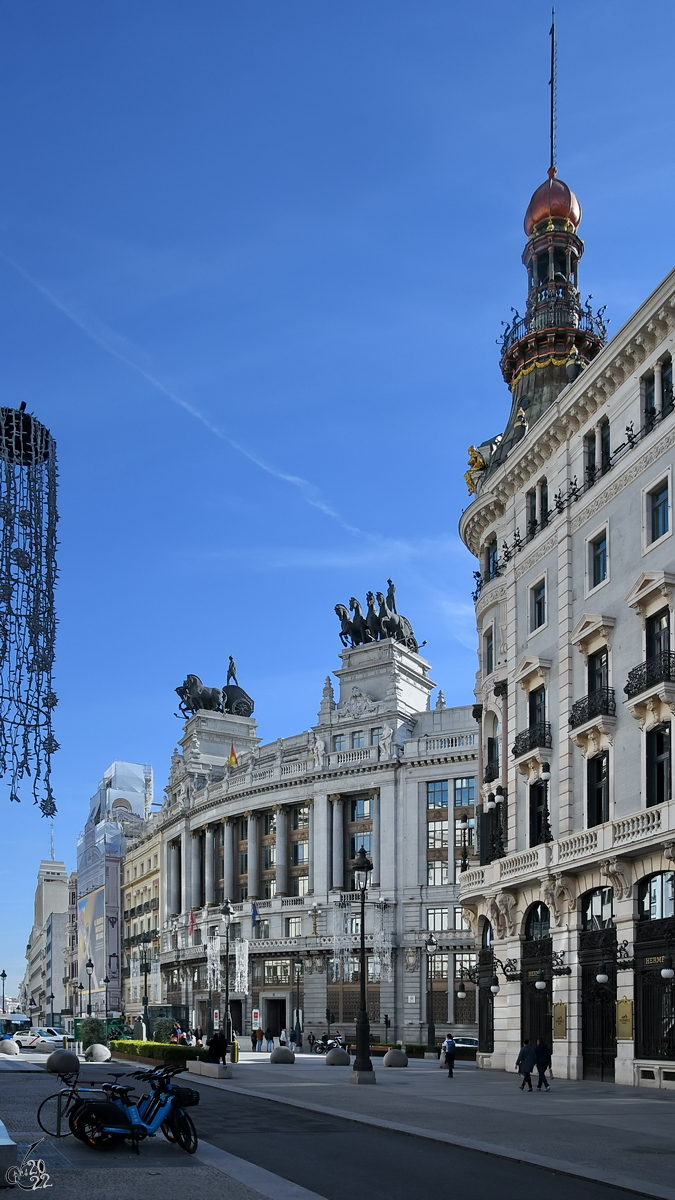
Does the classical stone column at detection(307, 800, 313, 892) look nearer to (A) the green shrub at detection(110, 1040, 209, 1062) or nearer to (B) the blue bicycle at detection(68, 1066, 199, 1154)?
(A) the green shrub at detection(110, 1040, 209, 1062)

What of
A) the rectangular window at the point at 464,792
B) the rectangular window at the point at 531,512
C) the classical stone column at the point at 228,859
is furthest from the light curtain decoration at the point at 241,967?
the rectangular window at the point at 531,512

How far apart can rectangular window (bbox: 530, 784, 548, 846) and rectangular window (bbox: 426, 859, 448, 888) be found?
1584 inches

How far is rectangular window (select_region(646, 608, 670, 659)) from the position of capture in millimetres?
35000

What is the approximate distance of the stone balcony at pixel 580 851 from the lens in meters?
33.5

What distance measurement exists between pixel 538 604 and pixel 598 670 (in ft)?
20.1

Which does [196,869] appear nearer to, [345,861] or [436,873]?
[345,861]

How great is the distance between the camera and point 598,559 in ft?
133

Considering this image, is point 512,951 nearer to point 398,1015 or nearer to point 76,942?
point 398,1015

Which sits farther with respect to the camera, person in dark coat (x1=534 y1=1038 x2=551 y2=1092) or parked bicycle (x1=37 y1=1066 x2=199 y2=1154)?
person in dark coat (x1=534 y1=1038 x2=551 y2=1092)

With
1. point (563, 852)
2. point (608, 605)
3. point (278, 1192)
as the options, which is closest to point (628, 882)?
point (563, 852)

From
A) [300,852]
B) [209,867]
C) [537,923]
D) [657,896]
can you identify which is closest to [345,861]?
[300,852]

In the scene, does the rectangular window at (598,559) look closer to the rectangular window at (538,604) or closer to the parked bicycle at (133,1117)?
the rectangular window at (538,604)

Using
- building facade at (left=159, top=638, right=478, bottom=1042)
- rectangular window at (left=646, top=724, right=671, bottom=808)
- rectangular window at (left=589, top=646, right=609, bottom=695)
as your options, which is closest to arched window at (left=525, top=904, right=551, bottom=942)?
rectangular window at (left=589, top=646, right=609, bottom=695)

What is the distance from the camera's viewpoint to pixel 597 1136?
21062 mm
